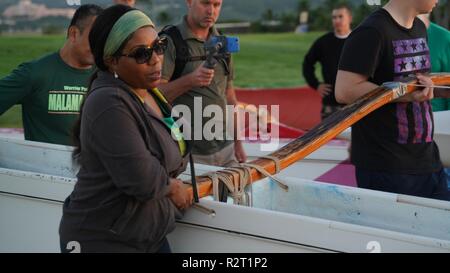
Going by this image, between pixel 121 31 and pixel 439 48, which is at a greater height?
pixel 121 31

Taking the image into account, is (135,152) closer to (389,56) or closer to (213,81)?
(389,56)

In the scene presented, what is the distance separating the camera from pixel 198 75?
159 inches

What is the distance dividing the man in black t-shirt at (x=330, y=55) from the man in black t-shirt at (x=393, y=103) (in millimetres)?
3285

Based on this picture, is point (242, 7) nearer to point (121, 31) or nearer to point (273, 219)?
point (273, 219)

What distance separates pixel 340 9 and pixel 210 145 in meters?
3.18

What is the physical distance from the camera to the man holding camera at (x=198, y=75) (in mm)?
4086

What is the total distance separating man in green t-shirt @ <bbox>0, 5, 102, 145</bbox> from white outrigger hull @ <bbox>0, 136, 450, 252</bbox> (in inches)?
5.7

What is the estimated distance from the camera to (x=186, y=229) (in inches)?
116

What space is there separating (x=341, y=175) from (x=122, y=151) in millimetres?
3898

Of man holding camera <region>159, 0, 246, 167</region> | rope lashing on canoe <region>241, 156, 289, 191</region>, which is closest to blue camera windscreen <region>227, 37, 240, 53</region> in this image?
man holding camera <region>159, 0, 246, 167</region>

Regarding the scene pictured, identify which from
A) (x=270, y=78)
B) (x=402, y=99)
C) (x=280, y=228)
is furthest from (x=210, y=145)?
(x=270, y=78)

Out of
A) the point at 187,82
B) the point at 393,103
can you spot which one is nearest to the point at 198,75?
the point at 187,82

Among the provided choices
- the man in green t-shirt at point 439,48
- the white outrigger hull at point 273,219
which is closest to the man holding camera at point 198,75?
the white outrigger hull at point 273,219

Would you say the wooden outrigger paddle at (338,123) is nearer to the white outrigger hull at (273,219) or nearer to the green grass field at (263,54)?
the white outrigger hull at (273,219)
